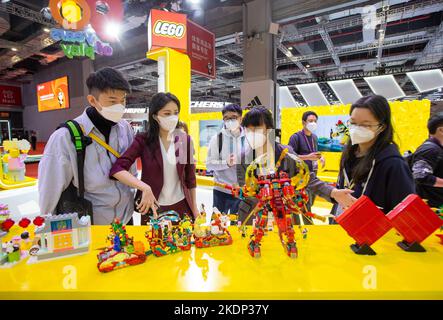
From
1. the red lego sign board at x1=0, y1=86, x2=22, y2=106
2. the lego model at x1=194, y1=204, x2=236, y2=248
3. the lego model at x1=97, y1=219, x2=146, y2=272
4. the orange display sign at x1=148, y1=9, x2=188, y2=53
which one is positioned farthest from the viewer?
the red lego sign board at x1=0, y1=86, x2=22, y2=106

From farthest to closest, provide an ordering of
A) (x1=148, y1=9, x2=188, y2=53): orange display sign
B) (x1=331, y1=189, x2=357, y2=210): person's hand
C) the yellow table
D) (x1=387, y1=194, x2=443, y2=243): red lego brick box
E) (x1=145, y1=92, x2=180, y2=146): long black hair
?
(x1=148, y1=9, x2=188, y2=53): orange display sign
(x1=145, y1=92, x2=180, y2=146): long black hair
(x1=331, y1=189, x2=357, y2=210): person's hand
(x1=387, y1=194, x2=443, y2=243): red lego brick box
the yellow table

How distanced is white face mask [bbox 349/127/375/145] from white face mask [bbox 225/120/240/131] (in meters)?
1.37

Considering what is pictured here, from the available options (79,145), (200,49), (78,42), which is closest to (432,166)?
(79,145)

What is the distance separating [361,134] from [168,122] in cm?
115

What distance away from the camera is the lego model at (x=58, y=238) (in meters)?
1.05

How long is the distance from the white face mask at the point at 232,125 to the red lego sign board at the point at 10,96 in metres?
22.4

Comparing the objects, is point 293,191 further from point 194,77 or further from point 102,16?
point 194,77

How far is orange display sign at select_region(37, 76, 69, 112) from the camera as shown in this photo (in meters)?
11.9

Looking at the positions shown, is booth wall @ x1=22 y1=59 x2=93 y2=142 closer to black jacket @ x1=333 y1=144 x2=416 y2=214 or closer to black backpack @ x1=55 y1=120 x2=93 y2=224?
black backpack @ x1=55 y1=120 x2=93 y2=224

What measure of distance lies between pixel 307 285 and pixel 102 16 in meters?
4.67

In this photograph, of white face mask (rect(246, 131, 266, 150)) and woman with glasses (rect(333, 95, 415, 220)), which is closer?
woman with glasses (rect(333, 95, 415, 220))

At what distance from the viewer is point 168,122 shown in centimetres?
160

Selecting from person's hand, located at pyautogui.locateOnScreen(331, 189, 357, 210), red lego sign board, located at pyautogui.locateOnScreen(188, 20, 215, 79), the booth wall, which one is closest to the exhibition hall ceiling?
red lego sign board, located at pyautogui.locateOnScreen(188, 20, 215, 79)
